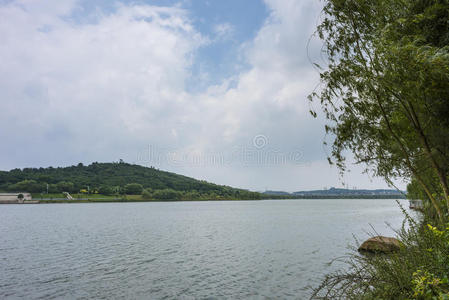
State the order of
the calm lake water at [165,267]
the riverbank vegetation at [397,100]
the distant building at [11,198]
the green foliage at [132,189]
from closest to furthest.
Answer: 1. the riverbank vegetation at [397,100]
2. the calm lake water at [165,267]
3. the distant building at [11,198]
4. the green foliage at [132,189]

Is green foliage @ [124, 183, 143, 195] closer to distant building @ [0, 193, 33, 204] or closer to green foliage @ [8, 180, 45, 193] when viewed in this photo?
green foliage @ [8, 180, 45, 193]

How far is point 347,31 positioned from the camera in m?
9.43

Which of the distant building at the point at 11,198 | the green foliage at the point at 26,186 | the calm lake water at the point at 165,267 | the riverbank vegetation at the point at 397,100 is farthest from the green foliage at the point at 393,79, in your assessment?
the green foliage at the point at 26,186

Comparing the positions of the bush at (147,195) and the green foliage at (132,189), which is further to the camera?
the green foliage at (132,189)

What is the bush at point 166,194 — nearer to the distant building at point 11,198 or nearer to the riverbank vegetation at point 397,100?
the distant building at point 11,198

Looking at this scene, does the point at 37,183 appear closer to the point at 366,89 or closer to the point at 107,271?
the point at 107,271

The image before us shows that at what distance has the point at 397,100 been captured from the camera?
31.1 feet

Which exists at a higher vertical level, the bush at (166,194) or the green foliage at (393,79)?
the green foliage at (393,79)

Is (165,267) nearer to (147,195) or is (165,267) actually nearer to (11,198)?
(147,195)

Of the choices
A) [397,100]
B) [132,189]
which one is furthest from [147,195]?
[397,100]

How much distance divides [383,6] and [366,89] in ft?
7.83

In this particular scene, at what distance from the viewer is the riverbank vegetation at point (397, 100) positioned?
6.38 meters

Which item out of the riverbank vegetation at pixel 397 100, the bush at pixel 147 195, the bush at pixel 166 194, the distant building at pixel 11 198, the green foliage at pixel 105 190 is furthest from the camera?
the bush at pixel 166 194

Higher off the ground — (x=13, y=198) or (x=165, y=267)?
(x=13, y=198)
